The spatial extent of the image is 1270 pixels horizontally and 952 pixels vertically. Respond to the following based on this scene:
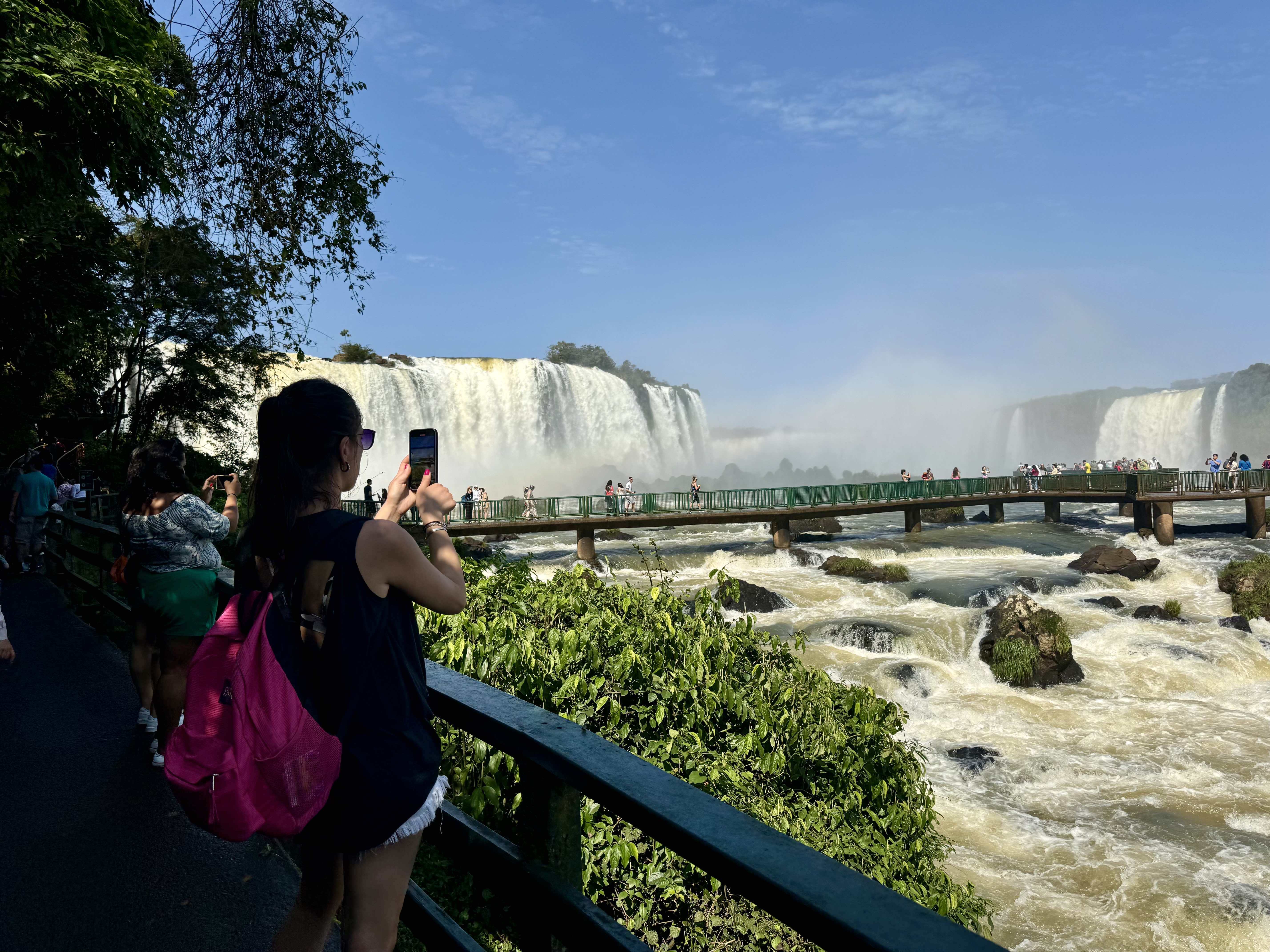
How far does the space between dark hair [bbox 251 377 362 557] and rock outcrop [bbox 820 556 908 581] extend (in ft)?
78.5

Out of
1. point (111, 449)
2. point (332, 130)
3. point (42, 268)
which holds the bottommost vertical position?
point (111, 449)

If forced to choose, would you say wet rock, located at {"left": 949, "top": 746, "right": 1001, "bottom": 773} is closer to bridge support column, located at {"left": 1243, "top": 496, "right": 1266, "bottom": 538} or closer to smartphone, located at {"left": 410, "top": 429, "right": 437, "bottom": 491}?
smartphone, located at {"left": 410, "top": 429, "right": 437, "bottom": 491}

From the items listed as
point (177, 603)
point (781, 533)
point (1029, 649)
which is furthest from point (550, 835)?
point (781, 533)

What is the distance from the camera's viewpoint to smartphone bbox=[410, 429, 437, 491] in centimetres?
228

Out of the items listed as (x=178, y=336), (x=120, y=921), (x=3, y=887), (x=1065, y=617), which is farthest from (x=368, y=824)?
(x=178, y=336)

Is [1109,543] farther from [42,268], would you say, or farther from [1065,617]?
[42,268]

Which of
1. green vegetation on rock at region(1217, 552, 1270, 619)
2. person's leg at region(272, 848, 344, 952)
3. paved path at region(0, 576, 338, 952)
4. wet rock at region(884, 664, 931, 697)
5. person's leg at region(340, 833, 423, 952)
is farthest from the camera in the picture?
green vegetation on rock at region(1217, 552, 1270, 619)

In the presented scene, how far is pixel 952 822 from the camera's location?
34.5 ft

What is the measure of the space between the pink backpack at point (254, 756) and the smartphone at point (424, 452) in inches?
26.1

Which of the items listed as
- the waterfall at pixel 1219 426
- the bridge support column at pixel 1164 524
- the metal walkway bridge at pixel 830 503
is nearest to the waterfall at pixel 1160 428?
the waterfall at pixel 1219 426

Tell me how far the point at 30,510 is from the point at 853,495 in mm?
27868

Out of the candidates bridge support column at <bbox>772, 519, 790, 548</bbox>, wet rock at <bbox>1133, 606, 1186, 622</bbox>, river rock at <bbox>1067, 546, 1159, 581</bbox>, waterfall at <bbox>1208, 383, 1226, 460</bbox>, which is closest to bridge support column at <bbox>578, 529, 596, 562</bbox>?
bridge support column at <bbox>772, 519, 790, 548</bbox>

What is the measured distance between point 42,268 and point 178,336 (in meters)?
9.67

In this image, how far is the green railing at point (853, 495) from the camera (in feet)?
98.7
